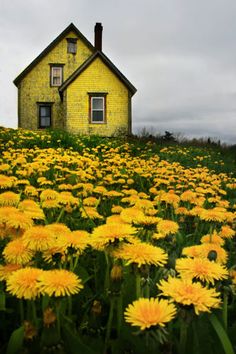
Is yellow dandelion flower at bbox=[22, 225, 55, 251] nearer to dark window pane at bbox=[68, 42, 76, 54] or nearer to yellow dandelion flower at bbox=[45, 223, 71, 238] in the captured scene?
yellow dandelion flower at bbox=[45, 223, 71, 238]

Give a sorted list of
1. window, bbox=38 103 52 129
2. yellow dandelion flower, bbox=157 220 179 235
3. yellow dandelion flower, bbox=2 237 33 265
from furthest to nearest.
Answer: window, bbox=38 103 52 129
yellow dandelion flower, bbox=157 220 179 235
yellow dandelion flower, bbox=2 237 33 265

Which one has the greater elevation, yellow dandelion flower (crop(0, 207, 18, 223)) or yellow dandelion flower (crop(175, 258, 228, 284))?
yellow dandelion flower (crop(0, 207, 18, 223))

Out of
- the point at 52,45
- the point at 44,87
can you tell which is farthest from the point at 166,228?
the point at 52,45

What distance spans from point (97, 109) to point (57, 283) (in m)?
22.5

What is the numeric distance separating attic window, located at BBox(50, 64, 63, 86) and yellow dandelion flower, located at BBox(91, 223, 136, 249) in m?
24.9

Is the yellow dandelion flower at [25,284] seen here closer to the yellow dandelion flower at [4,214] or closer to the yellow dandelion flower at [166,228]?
the yellow dandelion flower at [4,214]

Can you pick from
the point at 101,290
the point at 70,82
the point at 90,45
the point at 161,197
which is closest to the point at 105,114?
the point at 70,82

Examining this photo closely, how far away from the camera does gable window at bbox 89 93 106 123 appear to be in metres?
23.0

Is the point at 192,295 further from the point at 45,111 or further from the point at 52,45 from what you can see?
the point at 52,45

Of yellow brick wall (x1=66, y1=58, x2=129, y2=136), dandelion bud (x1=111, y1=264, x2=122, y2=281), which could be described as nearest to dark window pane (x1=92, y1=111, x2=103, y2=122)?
yellow brick wall (x1=66, y1=58, x2=129, y2=136)

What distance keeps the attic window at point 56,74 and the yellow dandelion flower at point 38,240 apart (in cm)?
2481

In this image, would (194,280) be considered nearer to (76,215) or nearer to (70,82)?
(76,215)

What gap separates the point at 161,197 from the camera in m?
3.45

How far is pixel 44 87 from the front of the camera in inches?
991
